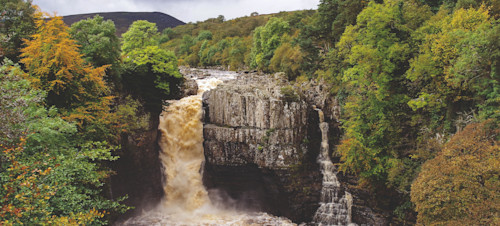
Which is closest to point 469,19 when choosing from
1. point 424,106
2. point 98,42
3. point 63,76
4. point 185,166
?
point 424,106

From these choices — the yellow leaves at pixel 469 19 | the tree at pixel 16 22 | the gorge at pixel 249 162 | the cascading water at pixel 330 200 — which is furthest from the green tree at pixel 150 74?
the yellow leaves at pixel 469 19

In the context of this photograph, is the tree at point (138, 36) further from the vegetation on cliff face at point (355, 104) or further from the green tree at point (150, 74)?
the green tree at point (150, 74)

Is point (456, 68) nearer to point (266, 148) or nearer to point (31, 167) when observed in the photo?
point (266, 148)

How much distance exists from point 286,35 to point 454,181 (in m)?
35.7

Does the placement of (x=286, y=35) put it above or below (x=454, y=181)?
above

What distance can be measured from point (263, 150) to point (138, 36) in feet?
52.1

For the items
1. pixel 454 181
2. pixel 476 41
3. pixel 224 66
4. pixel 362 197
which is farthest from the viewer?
pixel 224 66

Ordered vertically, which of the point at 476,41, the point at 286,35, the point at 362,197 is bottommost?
the point at 362,197

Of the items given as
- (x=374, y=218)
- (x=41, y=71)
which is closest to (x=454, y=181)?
(x=374, y=218)

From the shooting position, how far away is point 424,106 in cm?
1952

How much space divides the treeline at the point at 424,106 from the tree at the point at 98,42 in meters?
18.5

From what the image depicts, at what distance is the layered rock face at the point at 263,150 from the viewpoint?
25375 mm

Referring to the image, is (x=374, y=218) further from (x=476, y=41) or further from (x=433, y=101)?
(x=476, y=41)

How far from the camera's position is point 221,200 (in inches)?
1089
